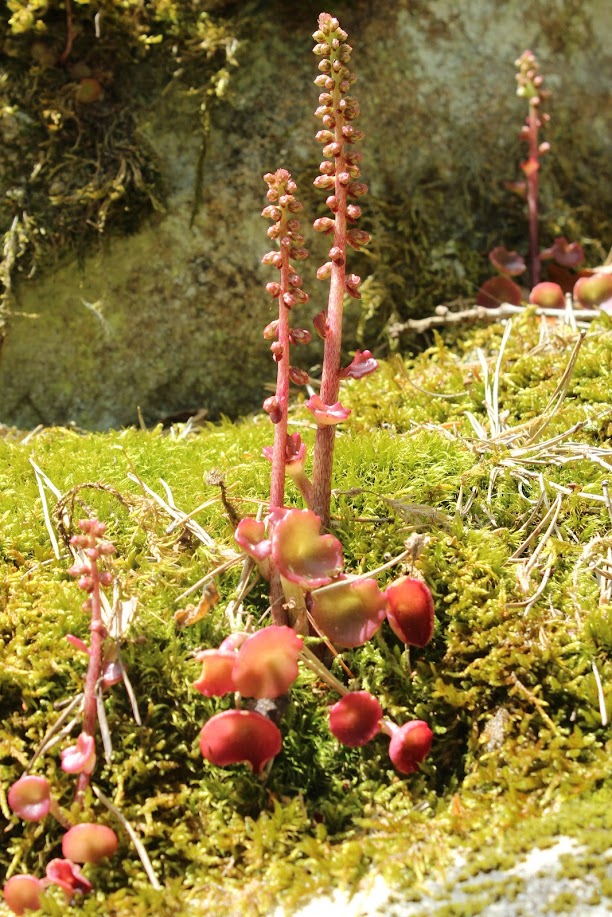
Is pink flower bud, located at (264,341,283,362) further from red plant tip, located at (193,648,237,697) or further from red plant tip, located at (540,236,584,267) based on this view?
red plant tip, located at (540,236,584,267)

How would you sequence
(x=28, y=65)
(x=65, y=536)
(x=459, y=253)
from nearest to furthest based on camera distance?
(x=65, y=536)
(x=28, y=65)
(x=459, y=253)

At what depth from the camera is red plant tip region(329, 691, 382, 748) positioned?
6.26 feet

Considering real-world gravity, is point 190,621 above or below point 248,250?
below

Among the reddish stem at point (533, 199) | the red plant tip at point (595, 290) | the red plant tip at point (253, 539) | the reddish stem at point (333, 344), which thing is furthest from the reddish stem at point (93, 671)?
the reddish stem at point (533, 199)

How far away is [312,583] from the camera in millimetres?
1955

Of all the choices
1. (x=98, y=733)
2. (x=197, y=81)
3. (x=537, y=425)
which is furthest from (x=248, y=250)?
(x=98, y=733)

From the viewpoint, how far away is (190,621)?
2.08 meters

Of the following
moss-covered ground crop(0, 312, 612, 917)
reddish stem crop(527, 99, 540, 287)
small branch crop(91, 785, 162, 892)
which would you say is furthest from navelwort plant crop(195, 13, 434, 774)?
reddish stem crop(527, 99, 540, 287)

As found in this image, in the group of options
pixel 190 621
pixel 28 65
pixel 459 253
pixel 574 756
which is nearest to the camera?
pixel 574 756

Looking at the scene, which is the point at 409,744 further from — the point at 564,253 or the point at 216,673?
the point at 564,253

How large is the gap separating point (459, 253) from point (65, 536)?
2482 mm

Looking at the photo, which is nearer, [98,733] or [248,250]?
[98,733]

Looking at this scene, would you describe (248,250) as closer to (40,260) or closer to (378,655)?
(40,260)

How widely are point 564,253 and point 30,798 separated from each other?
10.7 feet
